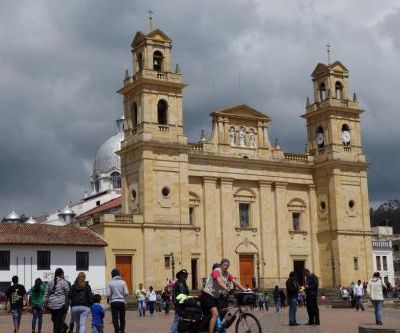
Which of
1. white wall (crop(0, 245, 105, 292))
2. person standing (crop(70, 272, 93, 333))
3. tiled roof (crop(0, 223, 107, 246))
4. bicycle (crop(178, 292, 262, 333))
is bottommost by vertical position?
bicycle (crop(178, 292, 262, 333))

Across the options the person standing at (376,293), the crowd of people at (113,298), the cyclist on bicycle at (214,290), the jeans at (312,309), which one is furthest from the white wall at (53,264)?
the cyclist on bicycle at (214,290)

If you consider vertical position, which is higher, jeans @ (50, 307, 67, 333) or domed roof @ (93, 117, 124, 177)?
domed roof @ (93, 117, 124, 177)

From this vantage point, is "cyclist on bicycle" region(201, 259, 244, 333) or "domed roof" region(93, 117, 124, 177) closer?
"cyclist on bicycle" region(201, 259, 244, 333)

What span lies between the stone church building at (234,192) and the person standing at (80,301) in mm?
30903

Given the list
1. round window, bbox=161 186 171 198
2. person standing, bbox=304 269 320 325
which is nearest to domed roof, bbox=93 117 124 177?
round window, bbox=161 186 171 198

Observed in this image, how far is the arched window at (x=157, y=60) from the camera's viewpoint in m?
51.3

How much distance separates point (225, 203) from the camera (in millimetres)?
53062

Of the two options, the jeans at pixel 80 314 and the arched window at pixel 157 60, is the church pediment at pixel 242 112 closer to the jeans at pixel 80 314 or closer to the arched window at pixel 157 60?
the arched window at pixel 157 60

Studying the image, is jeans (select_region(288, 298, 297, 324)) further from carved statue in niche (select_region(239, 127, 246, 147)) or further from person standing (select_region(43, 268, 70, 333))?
carved statue in niche (select_region(239, 127, 246, 147))

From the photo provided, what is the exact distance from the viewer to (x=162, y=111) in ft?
168

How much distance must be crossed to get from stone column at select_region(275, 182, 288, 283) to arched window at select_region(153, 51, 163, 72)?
13.0 metres

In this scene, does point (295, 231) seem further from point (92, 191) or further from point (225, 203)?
point (92, 191)

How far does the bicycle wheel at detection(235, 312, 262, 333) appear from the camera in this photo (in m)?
15.9

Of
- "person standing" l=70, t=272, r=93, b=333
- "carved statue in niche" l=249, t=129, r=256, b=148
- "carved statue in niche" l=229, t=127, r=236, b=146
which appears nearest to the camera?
"person standing" l=70, t=272, r=93, b=333
